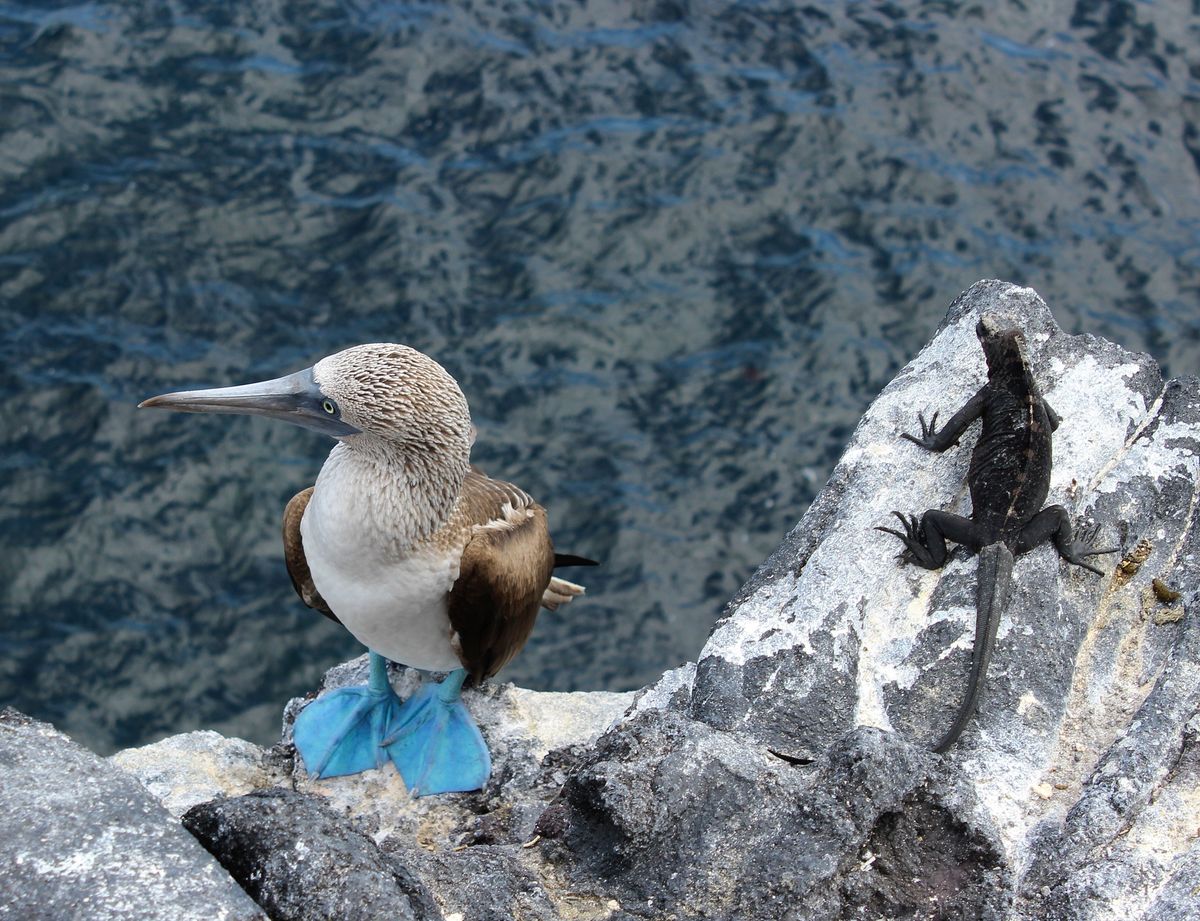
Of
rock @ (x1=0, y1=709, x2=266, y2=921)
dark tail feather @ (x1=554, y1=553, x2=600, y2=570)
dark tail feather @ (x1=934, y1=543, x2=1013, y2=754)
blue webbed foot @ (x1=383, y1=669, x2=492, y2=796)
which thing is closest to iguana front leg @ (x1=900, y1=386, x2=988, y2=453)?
dark tail feather @ (x1=934, y1=543, x2=1013, y2=754)

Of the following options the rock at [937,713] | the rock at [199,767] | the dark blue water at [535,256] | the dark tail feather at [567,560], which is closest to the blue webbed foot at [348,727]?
the rock at [199,767]

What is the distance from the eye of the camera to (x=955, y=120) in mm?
11211

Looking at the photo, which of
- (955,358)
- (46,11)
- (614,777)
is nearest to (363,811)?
(614,777)

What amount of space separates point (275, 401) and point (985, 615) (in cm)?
244

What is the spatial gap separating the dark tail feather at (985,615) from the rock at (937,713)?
3.3 inches

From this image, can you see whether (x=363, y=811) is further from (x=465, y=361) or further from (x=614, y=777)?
(x=465, y=361)

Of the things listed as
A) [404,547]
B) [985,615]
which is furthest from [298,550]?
[985,615]

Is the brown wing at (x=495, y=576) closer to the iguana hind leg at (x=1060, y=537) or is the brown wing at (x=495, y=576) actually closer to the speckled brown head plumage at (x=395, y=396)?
the speckled brown head plumage at (x=395, y=396)

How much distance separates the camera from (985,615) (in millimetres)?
4281

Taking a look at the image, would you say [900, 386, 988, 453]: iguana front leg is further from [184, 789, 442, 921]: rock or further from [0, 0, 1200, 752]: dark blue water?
[0, 0, 1200, 752]: dark blue water

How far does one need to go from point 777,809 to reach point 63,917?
1.76 metres

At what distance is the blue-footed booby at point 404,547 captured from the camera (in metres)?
4.31

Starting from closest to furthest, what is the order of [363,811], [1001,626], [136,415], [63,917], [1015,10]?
[63,917] < [1001,626] < [363,811] < [136,415] < [1015,10]

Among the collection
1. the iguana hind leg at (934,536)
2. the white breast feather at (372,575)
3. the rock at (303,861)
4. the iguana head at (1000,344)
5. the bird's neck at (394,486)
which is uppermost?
the iguana head at (1000,344)
